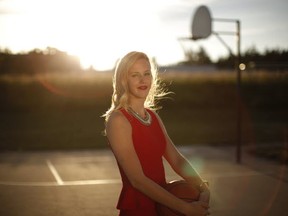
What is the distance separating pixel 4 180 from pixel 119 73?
6.19 m

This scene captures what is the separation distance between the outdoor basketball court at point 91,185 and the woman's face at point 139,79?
3.71 metres

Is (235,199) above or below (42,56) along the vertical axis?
below

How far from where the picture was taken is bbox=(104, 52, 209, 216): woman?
2543 millimetres

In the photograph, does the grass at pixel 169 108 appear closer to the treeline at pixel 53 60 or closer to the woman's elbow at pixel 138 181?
the treeline at pixel 53 60

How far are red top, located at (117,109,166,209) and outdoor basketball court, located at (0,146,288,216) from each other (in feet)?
11.5

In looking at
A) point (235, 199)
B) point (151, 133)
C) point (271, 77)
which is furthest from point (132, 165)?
point (271, 77)

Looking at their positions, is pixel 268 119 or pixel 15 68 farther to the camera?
pixel 15 68

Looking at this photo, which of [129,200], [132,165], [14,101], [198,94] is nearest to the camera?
[132,165]

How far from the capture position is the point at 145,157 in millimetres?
2648

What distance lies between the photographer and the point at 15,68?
38.4 m

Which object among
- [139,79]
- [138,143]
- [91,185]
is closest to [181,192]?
[138,143]

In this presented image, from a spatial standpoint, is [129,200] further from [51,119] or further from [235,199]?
[51,119]

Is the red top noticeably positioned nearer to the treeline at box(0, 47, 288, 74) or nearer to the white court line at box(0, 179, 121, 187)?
the white court line at box(0, 179, 121, 187)

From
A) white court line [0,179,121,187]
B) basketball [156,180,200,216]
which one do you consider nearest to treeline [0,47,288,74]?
white court line [0,179,121,187]
